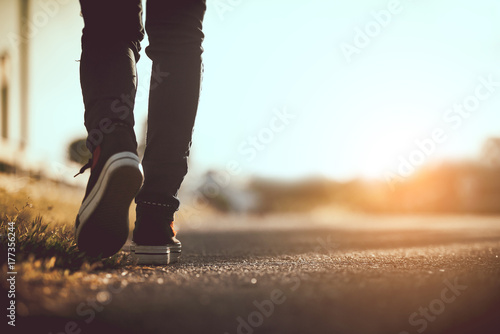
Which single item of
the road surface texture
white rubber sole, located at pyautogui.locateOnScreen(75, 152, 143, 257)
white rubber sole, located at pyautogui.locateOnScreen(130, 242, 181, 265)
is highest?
white rubber sole, located at pyautogui.locateOnScreen(75, 152, 143, 257)

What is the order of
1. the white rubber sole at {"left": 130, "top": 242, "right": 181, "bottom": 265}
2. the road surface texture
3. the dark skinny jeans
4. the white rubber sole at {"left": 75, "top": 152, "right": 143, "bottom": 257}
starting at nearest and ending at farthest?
1. the road surface texture
2. the white rubber sole at {"left": 75, "top": 152, "right": 143, "bottom": 257}
3. the dark skinny jeans
4. the white rubber sole at {"left": 130, "top": 242, "right": 181, "bottom": 265}

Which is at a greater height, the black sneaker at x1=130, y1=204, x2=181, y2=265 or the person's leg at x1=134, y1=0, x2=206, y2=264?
the person's leg at x1=134, y1=0, x2=206, y2=264

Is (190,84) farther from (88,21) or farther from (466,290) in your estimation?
(466,290)

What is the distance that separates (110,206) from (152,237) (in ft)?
1.26

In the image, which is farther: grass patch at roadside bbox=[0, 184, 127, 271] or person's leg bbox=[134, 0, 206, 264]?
person's leg bbox=[134, 0, 206, 264]

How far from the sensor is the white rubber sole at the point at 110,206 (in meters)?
1.37

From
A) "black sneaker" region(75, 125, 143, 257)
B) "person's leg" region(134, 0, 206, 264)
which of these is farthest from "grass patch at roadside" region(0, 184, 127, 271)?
"person's leg" region(134, 0, 206, 264)

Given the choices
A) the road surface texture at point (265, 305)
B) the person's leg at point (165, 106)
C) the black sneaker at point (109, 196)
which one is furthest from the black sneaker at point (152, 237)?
the road surface texture at point (265, 305)

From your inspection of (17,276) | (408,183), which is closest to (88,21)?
(17,276)

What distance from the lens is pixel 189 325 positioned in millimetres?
872

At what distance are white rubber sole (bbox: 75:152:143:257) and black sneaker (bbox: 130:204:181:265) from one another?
278 millimetres

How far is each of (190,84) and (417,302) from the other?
1214mm

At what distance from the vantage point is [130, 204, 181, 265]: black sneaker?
1.72 m

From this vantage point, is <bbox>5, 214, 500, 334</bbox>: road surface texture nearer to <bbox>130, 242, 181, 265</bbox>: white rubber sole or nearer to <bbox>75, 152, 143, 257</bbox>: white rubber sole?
<bbox>75, 152, 143, 257</bbox>: white rubber sole
